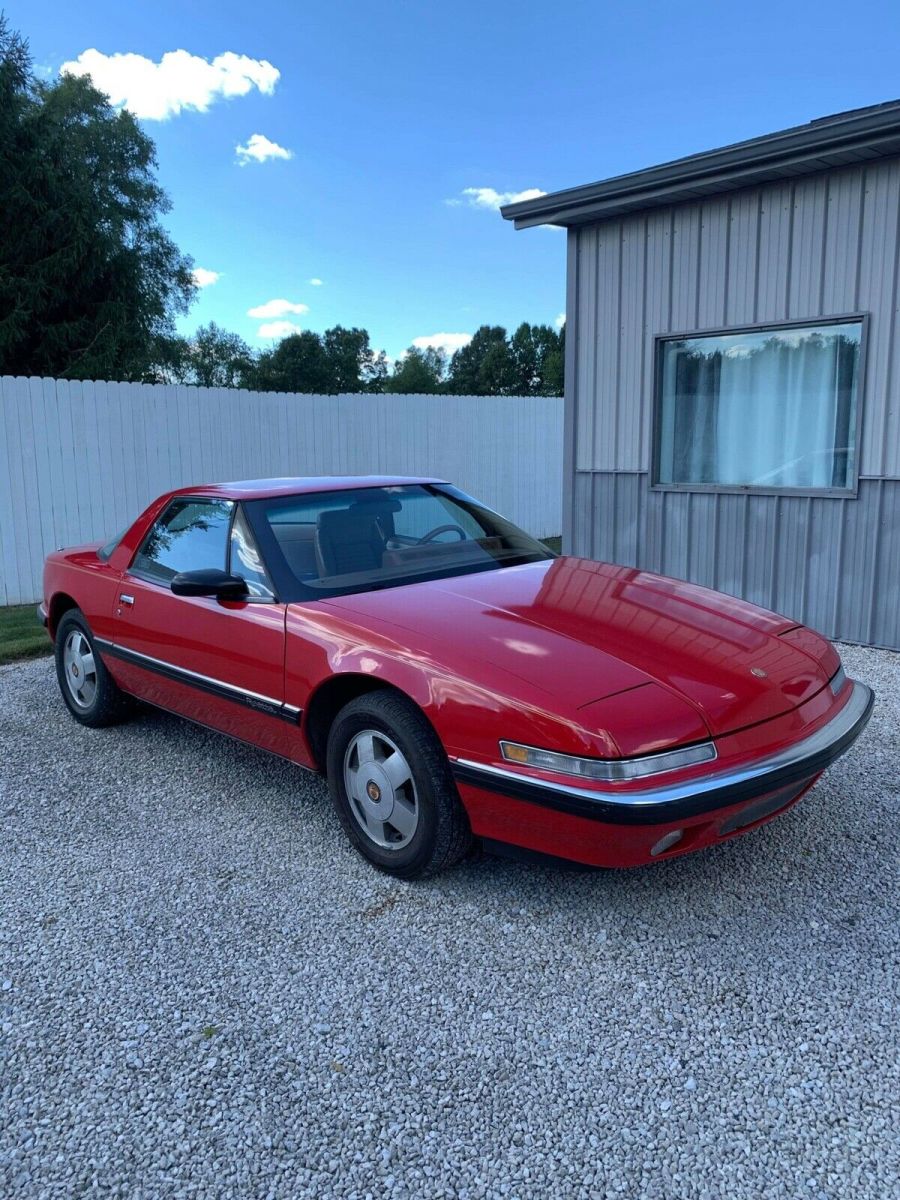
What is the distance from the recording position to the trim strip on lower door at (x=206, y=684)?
3.63 meters

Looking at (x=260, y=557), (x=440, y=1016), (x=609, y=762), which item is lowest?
(x=440, y=1016)

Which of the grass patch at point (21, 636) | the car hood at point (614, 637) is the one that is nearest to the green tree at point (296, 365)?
the grass patch at point (21, 636)

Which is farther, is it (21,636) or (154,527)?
(21,636)

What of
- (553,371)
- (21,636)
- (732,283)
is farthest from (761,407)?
(553,371)

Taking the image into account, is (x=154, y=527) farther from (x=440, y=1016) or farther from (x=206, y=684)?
(x=440, y=1016)

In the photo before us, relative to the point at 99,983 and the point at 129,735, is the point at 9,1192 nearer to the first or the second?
the point at 99,983

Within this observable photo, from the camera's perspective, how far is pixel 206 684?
13.3ft

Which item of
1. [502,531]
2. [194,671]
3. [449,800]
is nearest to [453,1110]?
[449,800]

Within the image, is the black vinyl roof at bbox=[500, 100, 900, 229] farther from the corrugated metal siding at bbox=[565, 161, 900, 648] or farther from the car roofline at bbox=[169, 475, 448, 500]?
the car roofline at bbox=[169, 475, 448, 500]

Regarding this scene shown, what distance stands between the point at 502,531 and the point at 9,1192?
329 centimetres

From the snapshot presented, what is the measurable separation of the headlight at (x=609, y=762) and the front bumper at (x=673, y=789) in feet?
0.14

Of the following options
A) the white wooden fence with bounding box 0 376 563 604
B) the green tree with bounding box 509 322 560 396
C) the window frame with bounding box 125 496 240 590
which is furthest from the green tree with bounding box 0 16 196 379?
the green tree with bounding box 509 322 560 396

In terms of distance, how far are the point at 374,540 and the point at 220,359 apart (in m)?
55.2

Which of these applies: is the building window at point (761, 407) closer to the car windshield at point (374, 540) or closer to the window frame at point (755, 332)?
the window frame at point (755, 332)
